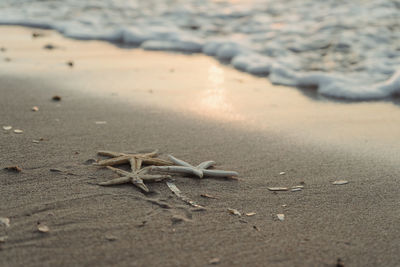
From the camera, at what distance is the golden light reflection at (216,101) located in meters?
4.28

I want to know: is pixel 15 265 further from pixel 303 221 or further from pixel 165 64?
pixel 165 64

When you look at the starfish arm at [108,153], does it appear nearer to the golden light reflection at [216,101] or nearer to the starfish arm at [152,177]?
the starfish arm at [152,177]

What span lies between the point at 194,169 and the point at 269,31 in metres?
4.95

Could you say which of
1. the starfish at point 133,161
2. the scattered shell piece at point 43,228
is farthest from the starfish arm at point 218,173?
the scattered shell piece at point 43,228

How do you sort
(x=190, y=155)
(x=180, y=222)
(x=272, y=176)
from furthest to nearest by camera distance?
1. (x=190, y=155)
2. (x=272, y=176)
3. (x=180, y=222)

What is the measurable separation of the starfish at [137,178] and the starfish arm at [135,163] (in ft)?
0.15

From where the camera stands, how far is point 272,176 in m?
3.13

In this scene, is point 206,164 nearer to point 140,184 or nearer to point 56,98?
point 140,184

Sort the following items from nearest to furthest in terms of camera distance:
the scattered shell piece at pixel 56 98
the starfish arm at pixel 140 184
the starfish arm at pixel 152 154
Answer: the starfish arm at pixel 140 184, the starfish arm at pixel 152 154, the scattered shell piece at pixel 56 98

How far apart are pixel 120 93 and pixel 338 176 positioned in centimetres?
249

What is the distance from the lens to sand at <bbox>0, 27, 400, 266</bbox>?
2270 mm

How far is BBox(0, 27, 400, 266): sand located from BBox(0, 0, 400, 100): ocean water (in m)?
0.50

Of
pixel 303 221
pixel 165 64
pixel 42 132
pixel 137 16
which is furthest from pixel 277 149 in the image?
pixel 137 16

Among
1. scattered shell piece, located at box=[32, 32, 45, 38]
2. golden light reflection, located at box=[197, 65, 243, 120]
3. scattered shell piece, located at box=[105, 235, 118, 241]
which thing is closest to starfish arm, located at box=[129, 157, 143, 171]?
scattered shell piece, located at box=[105, 235, 118, 241]
